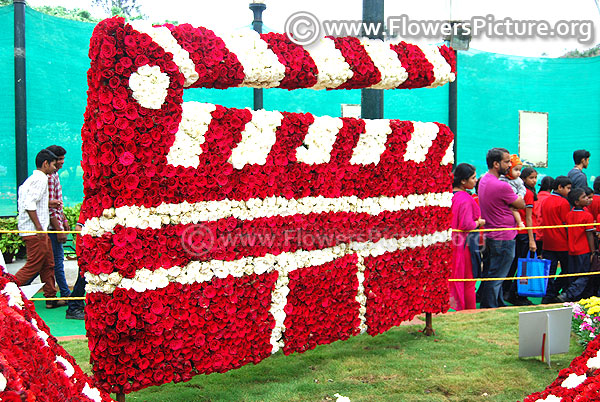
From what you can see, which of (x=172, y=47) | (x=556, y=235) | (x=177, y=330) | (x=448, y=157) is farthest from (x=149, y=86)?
(x=556, y=235)

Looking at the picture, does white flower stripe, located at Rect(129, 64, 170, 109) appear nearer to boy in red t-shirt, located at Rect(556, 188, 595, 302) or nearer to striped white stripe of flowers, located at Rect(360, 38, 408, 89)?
striped white stripe of flowers, located at Rect(360, 38, 408, 89)

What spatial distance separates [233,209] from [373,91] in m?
2.76

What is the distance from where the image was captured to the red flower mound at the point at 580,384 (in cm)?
302

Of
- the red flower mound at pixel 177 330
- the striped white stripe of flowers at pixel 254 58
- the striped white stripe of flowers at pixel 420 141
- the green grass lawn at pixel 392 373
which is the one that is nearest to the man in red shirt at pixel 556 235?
the green grass lawn at pixel 392 373

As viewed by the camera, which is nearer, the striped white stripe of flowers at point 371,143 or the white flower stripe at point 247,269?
the white flower stripe at point 247,269

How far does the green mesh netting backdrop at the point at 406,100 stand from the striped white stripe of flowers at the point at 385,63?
7.15 m

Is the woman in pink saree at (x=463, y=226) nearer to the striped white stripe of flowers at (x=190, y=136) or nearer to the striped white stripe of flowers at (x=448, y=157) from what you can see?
the striped white stripe of flowers at (x=448, y=157)

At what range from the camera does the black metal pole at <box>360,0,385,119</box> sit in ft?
21.3

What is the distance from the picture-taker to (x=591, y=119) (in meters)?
15.1

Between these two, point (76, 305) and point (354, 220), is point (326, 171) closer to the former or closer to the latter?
point (354, 220)

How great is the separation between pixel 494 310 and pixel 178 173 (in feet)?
16.6

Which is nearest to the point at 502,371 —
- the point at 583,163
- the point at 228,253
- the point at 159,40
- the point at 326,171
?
the point at 326,171

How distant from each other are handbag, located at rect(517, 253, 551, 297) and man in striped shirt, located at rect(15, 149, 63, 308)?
6240mm

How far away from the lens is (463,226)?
7.71 metres
